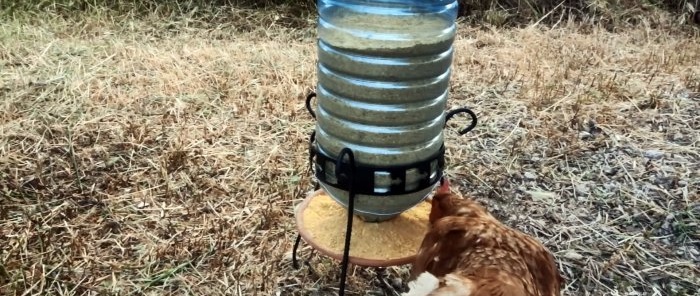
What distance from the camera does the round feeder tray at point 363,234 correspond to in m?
2.12

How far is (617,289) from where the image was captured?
8.59 feet

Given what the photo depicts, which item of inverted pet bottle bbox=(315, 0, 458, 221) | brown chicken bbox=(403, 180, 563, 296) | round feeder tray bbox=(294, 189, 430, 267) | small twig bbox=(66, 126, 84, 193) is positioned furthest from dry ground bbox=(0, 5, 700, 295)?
inverted pet bottle bbox=(315, 0, 458, 221)

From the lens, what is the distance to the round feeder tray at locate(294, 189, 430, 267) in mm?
2120

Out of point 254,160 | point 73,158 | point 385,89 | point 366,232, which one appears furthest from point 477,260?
point 73,158

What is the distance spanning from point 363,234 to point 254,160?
123 centimetres

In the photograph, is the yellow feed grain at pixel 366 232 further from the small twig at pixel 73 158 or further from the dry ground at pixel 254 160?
the small twig at pixel 73 158

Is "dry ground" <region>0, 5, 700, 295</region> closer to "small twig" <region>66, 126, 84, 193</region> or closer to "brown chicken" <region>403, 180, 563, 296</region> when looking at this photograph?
"small twig" <region>66, 126, 84, 193</region>

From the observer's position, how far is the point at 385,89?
1911 mm

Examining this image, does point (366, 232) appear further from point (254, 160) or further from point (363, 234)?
point (254, 160)

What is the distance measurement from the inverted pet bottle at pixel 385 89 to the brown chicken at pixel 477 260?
17 centimetres

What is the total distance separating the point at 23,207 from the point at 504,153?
7.42ft

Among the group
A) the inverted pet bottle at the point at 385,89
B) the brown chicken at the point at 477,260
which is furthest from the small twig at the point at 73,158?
the brown chicken at the point at 477,260

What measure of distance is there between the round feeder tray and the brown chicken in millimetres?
88

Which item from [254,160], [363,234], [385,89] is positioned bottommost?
[254,160]
